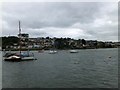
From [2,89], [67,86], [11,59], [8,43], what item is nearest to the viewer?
[2,89]

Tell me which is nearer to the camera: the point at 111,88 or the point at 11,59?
the point at 111,88

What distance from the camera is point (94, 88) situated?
78.3ft

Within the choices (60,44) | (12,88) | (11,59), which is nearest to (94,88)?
(12,88)

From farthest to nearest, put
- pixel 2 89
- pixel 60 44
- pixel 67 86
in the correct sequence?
pixel 60 44 < pixel 67 86 < pixel 2 89

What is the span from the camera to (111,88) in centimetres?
2386

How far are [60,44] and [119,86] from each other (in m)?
170

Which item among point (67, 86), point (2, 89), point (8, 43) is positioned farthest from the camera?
point (8, 43)

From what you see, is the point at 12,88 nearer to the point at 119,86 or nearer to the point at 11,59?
the point at 119,86

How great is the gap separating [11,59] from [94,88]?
4133 centimetres

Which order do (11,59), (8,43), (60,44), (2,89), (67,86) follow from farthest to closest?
(60,44) → (8,43) → (11,59) → (67,86) → (2,89)

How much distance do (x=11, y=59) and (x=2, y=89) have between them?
39620 mm

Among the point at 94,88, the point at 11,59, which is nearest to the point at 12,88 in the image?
the point at 94,88

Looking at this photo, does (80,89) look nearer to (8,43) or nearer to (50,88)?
(50,88)

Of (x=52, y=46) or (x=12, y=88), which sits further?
(x=52, y=46)
